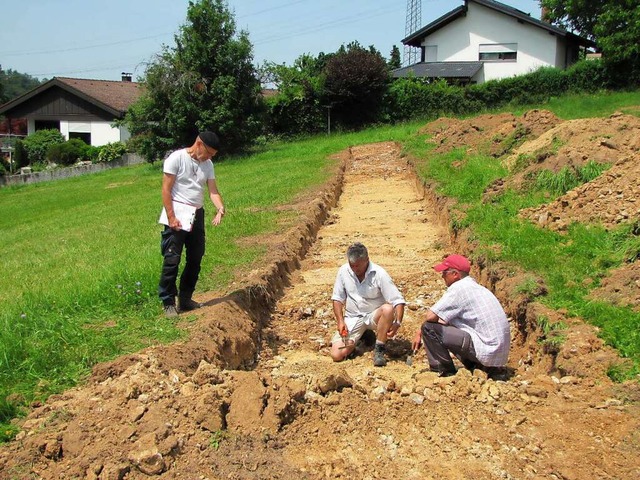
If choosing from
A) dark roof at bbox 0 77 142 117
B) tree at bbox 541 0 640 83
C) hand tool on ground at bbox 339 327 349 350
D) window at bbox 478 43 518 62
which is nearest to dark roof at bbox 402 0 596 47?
window at bbox 478 43 518 62

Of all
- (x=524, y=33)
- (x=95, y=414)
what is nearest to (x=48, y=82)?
(x=524, y=33)

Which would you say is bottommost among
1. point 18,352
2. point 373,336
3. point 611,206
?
point 373,336

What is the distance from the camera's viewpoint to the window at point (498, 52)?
3791 cm

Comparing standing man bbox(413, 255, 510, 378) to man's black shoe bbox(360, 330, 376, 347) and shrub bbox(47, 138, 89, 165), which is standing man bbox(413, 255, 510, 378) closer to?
man's black shoe bbox(360, 330, 376, 347)

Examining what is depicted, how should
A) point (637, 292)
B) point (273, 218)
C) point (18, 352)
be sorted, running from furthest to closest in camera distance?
point (273, 218) < point (637, 292) < point (18, 352)

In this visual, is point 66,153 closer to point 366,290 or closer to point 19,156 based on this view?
point 19,156

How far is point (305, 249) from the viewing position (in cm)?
1080

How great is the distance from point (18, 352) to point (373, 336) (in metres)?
3.40

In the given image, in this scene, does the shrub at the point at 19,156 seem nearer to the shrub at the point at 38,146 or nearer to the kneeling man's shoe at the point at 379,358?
the shrub at the point at 38,146

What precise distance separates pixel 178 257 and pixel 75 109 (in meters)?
37.2

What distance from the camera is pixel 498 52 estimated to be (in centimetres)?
3825

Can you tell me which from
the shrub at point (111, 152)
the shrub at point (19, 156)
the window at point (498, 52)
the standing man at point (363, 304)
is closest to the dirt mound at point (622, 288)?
the standing man at point (363, 304)

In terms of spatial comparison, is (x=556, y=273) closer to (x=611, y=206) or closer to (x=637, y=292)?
(x=637, y=292)

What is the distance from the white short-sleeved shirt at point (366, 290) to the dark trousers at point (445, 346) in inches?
25.8
